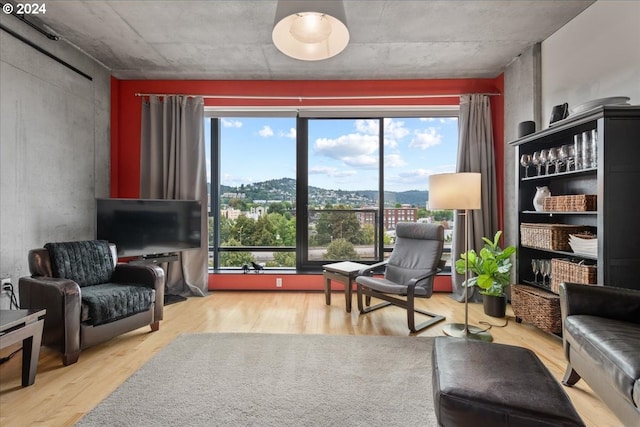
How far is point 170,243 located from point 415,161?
3.33 meters

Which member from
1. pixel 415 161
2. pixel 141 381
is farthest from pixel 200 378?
pixel 415 161

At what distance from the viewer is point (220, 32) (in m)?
3.05

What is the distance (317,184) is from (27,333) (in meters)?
3.19

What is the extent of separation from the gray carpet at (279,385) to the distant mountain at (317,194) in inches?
81.0

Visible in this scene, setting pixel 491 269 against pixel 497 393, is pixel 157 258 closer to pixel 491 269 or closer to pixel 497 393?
pixel 497 393

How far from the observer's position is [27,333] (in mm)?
1959

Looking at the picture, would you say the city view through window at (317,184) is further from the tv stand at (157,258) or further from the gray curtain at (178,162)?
the tv stand at (157,258)

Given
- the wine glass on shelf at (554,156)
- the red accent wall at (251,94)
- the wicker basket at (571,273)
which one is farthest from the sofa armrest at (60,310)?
the wine glass on shelf at (554,156)

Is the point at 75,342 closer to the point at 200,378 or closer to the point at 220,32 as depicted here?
the point at 200,378

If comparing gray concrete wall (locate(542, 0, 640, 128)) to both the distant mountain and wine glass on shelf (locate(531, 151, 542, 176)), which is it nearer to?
wine glass on shelf (locate(531, 151, 542, 176))

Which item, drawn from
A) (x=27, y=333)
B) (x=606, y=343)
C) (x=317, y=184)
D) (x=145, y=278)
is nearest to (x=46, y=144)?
(x=145, y=278)

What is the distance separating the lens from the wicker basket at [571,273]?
233 centimetres

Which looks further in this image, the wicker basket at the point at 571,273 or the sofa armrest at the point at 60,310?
the wicker basket at the point at 571,273

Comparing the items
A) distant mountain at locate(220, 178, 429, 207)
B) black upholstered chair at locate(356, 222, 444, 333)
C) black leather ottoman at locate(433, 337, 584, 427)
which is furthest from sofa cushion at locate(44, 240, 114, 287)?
black leather ottoman at locate(433, 337, 584, 427)
